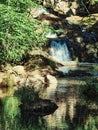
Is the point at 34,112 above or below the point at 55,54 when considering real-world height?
above

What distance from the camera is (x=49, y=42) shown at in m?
57.3

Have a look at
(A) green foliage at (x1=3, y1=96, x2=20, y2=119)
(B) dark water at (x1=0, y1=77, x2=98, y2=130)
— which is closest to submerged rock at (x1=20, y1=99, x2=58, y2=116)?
(B) dark water at (x1=0, y1=77, x2=98, y2=130)

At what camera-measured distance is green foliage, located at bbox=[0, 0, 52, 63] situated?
35000 millimetres

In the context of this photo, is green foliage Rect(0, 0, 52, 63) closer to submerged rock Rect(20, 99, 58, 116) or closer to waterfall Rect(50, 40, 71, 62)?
submerged rock Rect(20, 99, 58, 116)

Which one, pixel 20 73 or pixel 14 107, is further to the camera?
pixel 20 73

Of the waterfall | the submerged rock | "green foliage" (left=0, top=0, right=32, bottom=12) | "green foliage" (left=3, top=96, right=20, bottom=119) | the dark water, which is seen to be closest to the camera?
the dark water

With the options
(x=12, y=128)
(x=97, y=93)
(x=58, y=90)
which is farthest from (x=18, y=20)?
(x=12, y=128)

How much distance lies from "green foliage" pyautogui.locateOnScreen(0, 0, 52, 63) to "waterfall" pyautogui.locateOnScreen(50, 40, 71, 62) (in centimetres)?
1720

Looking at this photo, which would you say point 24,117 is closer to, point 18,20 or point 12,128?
point 12,128

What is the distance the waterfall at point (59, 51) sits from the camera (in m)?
57.2

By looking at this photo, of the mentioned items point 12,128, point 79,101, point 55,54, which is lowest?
point 55,54

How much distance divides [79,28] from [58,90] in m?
30.0

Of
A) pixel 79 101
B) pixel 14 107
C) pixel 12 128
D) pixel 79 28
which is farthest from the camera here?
pixel 79 28

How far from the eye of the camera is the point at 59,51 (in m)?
57.4
